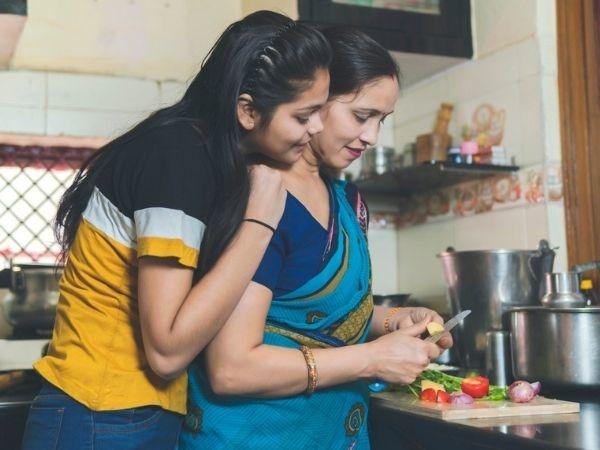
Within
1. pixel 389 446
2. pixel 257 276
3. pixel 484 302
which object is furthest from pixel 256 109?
pixel 484 302

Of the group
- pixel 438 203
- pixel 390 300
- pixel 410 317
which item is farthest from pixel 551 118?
pixel 410 317

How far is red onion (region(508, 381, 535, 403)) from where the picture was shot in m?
1.49

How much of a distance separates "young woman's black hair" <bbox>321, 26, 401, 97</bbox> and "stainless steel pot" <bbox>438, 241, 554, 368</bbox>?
85 cm

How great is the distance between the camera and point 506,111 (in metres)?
2.67

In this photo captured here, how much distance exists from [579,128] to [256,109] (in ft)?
4.90

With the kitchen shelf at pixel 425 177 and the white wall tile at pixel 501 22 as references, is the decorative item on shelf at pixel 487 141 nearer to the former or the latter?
the kitchen shelf at pixel 425 177

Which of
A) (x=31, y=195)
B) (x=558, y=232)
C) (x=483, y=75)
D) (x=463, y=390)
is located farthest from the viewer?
(x=31, y=195)

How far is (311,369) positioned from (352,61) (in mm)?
534

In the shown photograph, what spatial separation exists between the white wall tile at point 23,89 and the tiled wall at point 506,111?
1.34 meters

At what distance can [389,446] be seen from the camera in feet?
5.17

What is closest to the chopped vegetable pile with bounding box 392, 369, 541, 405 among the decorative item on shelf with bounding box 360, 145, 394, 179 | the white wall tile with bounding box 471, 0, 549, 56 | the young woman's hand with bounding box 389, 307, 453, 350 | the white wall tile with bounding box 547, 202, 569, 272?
the young woman's hand with bounding box 389, 307, 453, 350

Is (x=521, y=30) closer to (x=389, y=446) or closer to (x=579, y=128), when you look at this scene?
(x=579, y=128)

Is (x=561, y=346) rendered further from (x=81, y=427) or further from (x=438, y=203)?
(x=438, y=203)

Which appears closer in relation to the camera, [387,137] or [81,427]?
[81,427]
